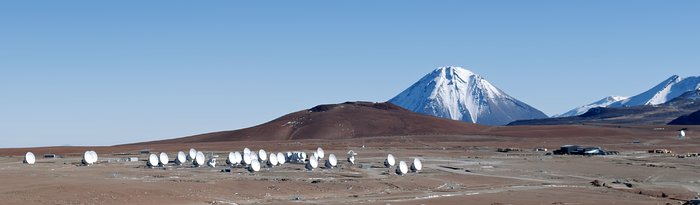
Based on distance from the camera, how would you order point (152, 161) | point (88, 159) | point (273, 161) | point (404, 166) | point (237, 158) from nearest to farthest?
point (404, 166), point (152, 161), point (273, 161), point (237, 158), point (88, 159)

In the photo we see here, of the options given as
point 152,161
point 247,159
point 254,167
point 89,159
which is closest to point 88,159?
point 89,159

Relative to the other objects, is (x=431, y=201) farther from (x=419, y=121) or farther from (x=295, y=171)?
(x=419, y=121)

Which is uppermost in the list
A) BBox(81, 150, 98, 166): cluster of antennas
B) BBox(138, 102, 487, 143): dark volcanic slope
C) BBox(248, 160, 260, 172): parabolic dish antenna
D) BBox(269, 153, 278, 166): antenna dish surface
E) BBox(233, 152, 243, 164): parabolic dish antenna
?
BBox(138, 102, 487, 143): dark volcanic slope

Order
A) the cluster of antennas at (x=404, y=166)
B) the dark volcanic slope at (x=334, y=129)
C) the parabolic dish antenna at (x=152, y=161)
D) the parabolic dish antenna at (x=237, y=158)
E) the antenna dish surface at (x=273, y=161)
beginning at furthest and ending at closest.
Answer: the dark volcanic slope at (x=334, y=129) → the antenna dish surface at (x=273, y=161) → the parabolic dish antenna at (x=237, y=158) → the parabolic dish antenna at (x=152, y=161) → the cluster of antennas at (x=404, y=166)

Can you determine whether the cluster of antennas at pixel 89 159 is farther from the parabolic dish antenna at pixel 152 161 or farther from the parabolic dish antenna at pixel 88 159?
the parabolic dish antenna at pixel 152 161

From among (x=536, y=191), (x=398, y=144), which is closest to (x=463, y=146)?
(x=398, y=144)

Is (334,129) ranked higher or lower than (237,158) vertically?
higher

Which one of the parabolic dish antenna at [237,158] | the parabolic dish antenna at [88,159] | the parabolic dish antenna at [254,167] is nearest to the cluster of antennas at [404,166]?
the parabolic dish antenna at [254,167]

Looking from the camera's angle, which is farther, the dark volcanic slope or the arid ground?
the dark volcanic slope

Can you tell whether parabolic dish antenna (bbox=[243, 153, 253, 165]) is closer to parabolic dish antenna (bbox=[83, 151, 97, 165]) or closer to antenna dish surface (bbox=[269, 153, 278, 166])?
antenna dish surface (bbox=[269, 153, 278, 166])

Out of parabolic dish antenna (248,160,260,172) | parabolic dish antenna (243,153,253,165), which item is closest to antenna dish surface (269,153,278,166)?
parabolic dish antenna (243,153,253,165)

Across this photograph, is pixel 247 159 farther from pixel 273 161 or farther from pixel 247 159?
pixel 273 161

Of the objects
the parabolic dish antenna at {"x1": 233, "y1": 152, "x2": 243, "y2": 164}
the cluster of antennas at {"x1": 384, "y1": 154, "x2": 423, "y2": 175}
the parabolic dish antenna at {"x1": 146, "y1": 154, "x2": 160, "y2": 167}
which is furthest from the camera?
the parabolic dish antenna at {"x1": 233, "y1": 152, "x2": 243, "y2": 164}

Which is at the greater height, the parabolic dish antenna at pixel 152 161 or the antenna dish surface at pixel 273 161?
the parabolic dish antenna at pixel 152 161
